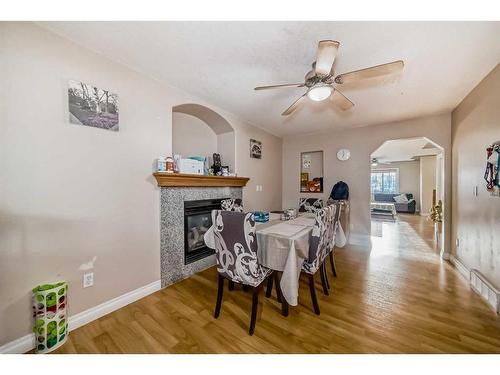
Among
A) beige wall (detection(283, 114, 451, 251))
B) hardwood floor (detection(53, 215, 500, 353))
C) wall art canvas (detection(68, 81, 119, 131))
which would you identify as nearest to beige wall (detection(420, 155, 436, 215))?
beige wall (detection(283, 114, 451, 251))

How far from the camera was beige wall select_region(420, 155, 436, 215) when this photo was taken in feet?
23.4

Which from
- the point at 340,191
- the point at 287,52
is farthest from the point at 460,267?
the point at 287,52

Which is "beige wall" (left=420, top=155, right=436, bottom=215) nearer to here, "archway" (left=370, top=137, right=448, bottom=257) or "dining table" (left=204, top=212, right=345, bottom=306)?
"archway" (left=370, top=137, right=448, bottom=257)

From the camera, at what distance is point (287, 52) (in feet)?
5.53

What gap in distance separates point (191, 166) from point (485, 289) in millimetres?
3414

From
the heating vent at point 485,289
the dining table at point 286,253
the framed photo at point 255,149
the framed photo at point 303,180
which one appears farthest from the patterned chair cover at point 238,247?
the framed photo at point 303,180

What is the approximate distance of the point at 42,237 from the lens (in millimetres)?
1425

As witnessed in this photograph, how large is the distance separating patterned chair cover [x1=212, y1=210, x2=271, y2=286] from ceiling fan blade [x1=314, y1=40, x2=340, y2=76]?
3.95ft

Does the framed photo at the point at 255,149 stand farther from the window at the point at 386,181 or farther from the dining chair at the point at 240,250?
the window at the point at 386,181

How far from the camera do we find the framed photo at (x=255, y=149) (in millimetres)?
3750

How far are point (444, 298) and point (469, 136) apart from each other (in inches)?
78.0

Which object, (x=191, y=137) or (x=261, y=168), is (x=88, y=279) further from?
(x=261, y=168)
